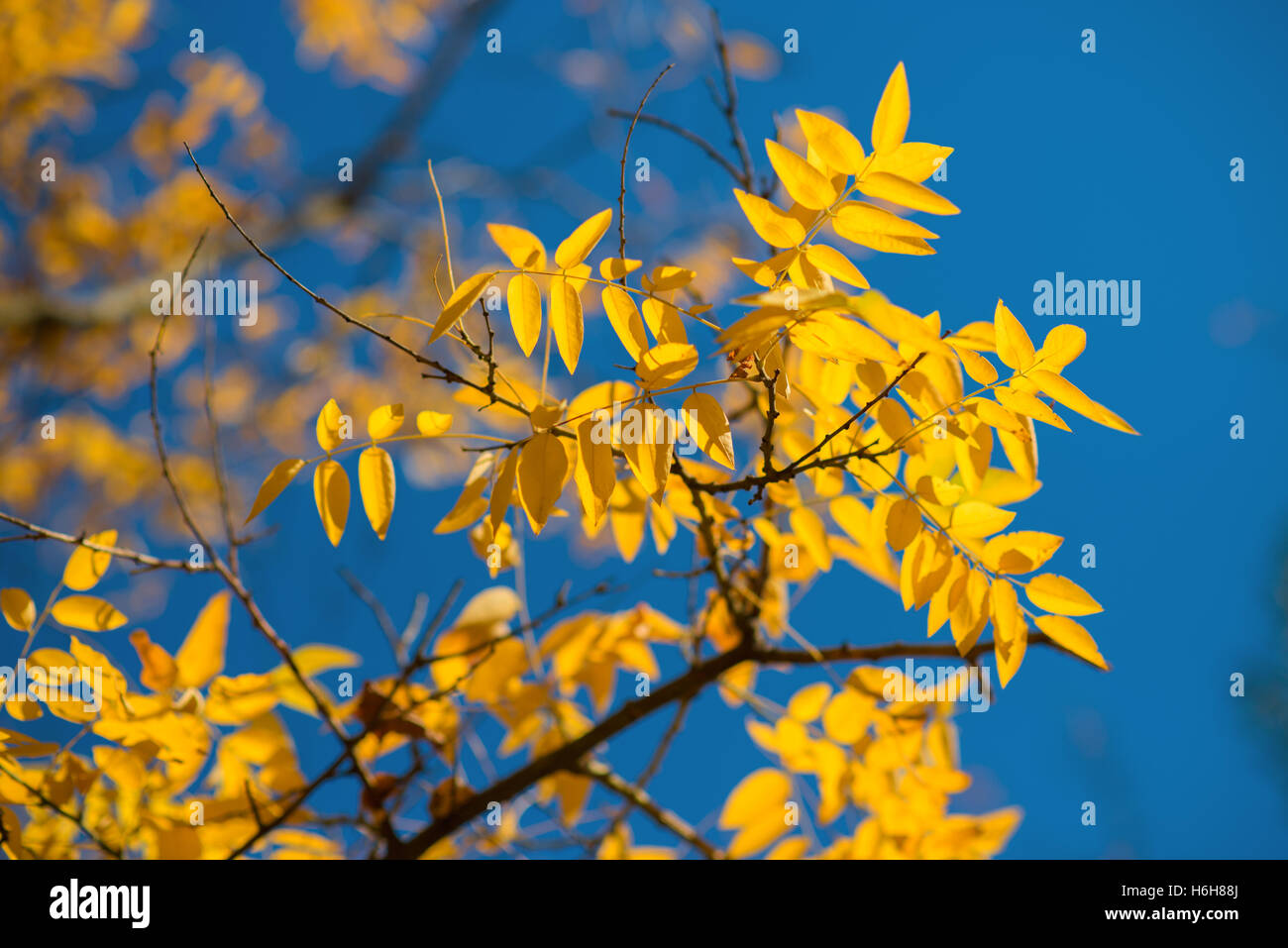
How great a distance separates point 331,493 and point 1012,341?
842 millimetres

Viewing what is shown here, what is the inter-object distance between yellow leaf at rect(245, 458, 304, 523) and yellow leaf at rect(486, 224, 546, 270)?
0.37m

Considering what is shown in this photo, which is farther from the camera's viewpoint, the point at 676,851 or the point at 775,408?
the point at 676,851

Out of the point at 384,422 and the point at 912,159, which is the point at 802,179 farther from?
the point at 384,422

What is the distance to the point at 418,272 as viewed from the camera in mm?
5746

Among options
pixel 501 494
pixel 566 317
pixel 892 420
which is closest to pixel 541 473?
pixel 501 494

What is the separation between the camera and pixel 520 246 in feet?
2.97

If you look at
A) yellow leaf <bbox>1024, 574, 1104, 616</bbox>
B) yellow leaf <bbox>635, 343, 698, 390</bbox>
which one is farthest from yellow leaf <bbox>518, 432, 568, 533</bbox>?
yellow leaf <bbox>1024, 574, 1104, 616</bbox>

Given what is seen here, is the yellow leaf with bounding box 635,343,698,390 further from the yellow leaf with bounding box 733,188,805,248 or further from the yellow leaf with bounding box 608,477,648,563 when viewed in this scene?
the yellow leaf with bounding box 608,477,648,563

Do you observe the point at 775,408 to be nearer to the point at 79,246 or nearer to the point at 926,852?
the point at 926,852

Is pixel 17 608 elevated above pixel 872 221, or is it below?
below

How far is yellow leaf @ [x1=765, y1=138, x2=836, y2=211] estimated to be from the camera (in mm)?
873
